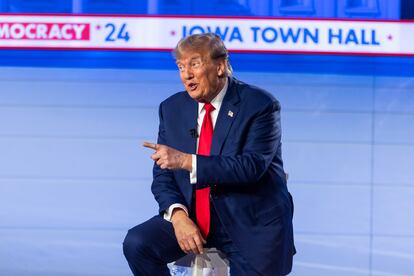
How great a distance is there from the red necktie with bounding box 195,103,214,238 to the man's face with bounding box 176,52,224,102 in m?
0.08

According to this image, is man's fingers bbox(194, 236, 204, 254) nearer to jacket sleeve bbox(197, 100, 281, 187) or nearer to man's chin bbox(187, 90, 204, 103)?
jacket sleeve bbox(197, 100, 281, 187)

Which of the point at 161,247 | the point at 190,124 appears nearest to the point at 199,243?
the point at 161,247

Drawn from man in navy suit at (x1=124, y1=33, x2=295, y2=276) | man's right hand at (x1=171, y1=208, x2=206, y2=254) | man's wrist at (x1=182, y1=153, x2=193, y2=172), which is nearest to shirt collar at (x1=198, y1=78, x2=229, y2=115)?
man in navy suit at (x1=124, y1=33, x2=295, y2=276)

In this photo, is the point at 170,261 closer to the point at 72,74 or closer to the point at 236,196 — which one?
the point at 236,196

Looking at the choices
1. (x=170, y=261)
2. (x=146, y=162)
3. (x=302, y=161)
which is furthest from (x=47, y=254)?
(x=170, y=261)

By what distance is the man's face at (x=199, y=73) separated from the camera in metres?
2.76

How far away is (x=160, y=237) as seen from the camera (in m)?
2.81

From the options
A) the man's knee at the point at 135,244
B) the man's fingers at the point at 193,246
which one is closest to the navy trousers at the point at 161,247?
the man's knee at the point at 135,244

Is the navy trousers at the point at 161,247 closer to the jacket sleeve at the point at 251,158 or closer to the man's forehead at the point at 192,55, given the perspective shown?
the jacket sleeve at the point at 251,158

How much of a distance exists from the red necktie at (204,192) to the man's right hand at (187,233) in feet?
0.23

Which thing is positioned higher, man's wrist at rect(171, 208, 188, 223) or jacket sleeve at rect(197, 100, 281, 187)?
jacket sleeve at rect(197, 100, 281, 187)

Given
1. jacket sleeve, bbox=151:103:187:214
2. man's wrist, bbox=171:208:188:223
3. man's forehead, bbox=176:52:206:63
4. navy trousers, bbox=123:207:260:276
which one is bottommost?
navy trousers, bbox=123:207:260:276

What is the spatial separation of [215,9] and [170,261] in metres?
1.69

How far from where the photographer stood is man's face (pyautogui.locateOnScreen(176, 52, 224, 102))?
2.76 m
